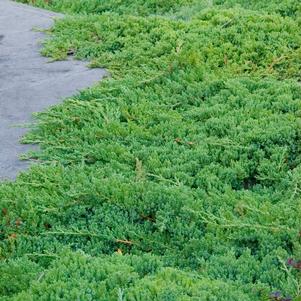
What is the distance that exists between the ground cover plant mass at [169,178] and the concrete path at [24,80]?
16 cm

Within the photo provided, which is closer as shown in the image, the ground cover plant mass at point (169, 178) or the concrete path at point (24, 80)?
the ground cover plant mass at point (169, 178)

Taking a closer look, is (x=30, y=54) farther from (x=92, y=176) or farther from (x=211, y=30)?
(x=92, y=176)

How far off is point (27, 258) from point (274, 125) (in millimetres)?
1929

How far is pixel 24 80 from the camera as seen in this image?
623 cm

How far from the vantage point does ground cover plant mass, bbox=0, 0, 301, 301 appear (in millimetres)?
3475

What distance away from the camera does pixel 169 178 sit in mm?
4500

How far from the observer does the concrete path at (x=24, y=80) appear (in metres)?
5.21

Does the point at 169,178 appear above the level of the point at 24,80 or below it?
below

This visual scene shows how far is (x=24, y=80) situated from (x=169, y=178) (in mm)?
2204

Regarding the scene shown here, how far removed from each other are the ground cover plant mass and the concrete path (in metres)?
0.16

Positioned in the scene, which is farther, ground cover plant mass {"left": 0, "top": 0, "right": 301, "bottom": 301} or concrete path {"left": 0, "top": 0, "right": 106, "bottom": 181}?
concrete path {"left": 0, "top": 0, "right": 106, "bottom": 181}

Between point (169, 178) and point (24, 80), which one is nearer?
point (169, 178)

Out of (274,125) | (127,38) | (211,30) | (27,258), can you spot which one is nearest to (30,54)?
(127,38)

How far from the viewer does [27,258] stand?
380 centimetres
